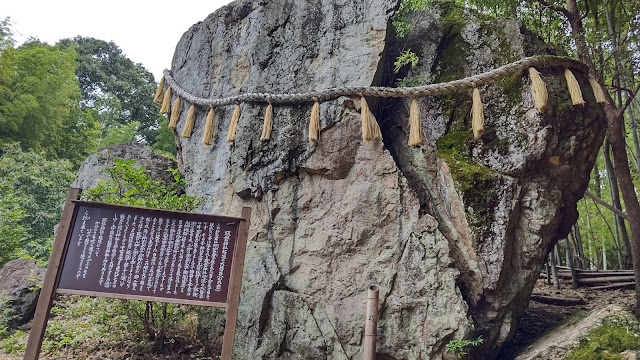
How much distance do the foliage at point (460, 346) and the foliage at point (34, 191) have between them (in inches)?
285

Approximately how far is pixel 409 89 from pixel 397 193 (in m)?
1.23

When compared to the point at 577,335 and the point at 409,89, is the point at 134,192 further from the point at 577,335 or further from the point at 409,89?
the point at 577,335

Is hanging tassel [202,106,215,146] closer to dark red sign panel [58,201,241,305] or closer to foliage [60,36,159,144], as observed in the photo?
dark red sign panel [58,201,241,305]

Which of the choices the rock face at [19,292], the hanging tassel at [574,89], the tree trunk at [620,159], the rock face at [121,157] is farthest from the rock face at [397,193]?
the rock face at [19,292]

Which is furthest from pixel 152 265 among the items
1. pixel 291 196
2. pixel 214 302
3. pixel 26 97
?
pixel 26 97

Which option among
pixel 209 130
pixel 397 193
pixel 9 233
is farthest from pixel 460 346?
pixel 9 233

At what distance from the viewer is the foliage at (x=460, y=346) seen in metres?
3.80

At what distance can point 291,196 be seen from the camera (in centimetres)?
496

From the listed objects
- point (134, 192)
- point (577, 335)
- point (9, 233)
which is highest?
point (134, 192)

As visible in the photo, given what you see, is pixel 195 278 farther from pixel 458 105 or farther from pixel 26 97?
pixel 26 97

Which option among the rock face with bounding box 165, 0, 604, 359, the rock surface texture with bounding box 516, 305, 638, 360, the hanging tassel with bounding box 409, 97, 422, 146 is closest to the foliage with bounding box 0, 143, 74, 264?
the rock face with bounding box 165, 0, 604, 359

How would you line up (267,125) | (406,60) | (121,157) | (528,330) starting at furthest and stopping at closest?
(121,157), (406,60), (267,125), (528,330)

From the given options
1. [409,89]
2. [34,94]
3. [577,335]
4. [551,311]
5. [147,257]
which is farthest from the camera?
[34,94]

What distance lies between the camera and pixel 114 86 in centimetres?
1778
